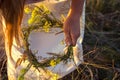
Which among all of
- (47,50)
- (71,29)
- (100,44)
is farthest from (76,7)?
(100,44)

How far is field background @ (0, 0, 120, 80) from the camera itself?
2082mm

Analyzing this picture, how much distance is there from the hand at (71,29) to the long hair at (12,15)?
0.58 ft

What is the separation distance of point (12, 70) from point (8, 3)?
0.55m

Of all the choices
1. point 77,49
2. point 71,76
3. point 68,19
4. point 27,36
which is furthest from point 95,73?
point 68,19

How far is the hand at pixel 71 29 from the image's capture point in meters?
1.46

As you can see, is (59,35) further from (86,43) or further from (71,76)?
(86,43)

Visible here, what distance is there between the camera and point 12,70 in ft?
6.32

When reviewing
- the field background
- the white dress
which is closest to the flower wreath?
the white dress

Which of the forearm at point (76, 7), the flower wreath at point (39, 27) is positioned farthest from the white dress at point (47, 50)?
the forearm at point (76, 7)

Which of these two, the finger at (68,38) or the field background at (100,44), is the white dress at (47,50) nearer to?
the field background at (100,44)

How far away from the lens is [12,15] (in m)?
1.51

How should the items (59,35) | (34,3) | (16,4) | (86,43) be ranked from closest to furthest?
(16,4)
(34,3)
(59,35)
(86,43)

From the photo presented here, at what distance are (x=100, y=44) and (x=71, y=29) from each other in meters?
0.88

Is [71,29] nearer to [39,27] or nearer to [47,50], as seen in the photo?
[39,27]
